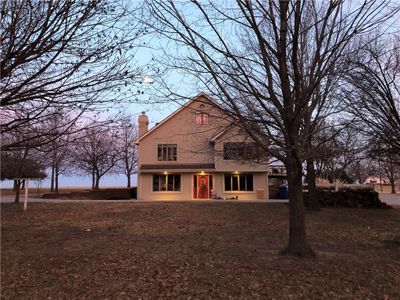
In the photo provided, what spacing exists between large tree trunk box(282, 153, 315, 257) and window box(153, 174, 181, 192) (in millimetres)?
25487

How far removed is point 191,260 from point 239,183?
25.3m

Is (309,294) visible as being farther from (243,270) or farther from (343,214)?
(343,214)

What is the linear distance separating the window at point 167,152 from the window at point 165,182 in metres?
1.45

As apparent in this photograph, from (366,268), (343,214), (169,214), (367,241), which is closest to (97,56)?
(366,268)

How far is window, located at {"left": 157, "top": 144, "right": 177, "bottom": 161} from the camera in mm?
34656

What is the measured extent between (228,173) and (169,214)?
51.7 ft

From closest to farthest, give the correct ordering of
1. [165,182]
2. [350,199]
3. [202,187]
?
1. [350,199]
2. [202,187]
3. [165,182]

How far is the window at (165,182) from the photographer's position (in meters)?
34.3

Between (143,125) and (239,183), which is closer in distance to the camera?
(239,183)

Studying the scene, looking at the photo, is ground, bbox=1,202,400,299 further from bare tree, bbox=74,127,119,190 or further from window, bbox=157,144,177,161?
bare tree, bbox=74,127,119,190

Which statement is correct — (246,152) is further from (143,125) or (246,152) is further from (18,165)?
(143,125)

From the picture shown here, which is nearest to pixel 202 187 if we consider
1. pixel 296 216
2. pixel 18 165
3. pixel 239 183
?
pixel 239 183

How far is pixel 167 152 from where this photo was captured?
34.7 metres

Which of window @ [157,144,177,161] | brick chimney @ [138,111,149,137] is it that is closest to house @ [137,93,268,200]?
window @ [157,144,177,161]
